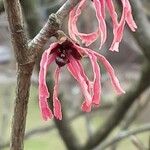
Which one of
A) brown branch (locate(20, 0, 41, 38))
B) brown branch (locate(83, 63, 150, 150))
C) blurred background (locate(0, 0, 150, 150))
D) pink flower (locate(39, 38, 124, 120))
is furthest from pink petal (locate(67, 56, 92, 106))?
brown branch (locate(83, 63, 150, 150))

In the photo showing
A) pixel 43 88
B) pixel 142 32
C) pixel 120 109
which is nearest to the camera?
pixel 43 88

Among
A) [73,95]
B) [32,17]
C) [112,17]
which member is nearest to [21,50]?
[112,17]

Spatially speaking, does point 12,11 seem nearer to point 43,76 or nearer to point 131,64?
Result: point 43,76

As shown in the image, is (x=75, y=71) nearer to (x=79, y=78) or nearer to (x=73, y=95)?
(x=79, y=78)

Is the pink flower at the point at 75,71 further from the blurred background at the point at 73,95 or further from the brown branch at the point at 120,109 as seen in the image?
the brown branch at the point at 120,109

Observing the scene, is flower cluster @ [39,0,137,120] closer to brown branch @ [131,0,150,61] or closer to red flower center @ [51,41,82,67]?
red flower center @ [51,41,82,67]

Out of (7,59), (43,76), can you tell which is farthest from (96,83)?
(7,59)
